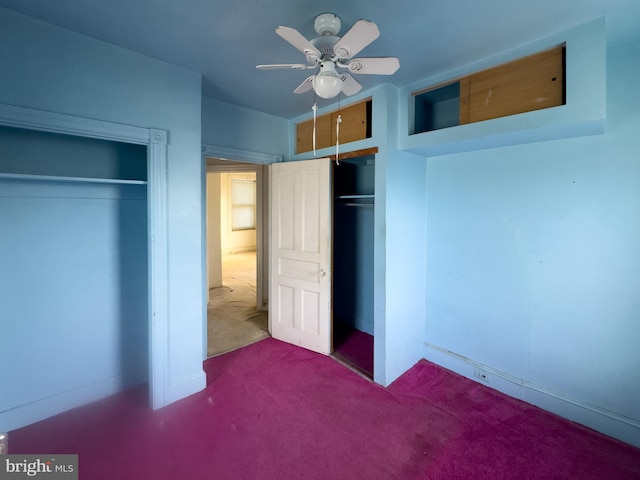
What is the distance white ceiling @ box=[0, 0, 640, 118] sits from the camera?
63.4 inches

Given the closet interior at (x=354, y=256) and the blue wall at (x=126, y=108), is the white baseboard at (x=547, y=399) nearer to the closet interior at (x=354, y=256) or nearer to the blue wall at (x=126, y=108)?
the closet interior at (x=354, y=256)

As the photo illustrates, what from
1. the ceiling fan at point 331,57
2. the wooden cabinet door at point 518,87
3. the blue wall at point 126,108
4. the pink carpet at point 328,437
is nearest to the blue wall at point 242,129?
the blue wall at point 126,108

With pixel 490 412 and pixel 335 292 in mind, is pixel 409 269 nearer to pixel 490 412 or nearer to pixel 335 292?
pixel 490 412

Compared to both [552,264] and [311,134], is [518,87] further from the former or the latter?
[311,134]

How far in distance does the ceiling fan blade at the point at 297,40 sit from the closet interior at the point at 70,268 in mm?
1551

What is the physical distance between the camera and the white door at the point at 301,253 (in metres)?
3.05

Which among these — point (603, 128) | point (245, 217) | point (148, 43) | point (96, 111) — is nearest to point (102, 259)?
point (96, 111)

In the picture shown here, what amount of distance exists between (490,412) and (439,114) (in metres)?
2.60

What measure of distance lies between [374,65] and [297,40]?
0.44 m

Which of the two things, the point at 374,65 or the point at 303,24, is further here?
the point at 303,24

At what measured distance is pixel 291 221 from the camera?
3.29 meters

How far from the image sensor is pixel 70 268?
88.9 inches

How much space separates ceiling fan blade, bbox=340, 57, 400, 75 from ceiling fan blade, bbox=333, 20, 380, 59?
0.20 ft

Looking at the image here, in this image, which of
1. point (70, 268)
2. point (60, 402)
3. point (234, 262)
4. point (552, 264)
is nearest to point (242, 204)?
point (234, 262)
